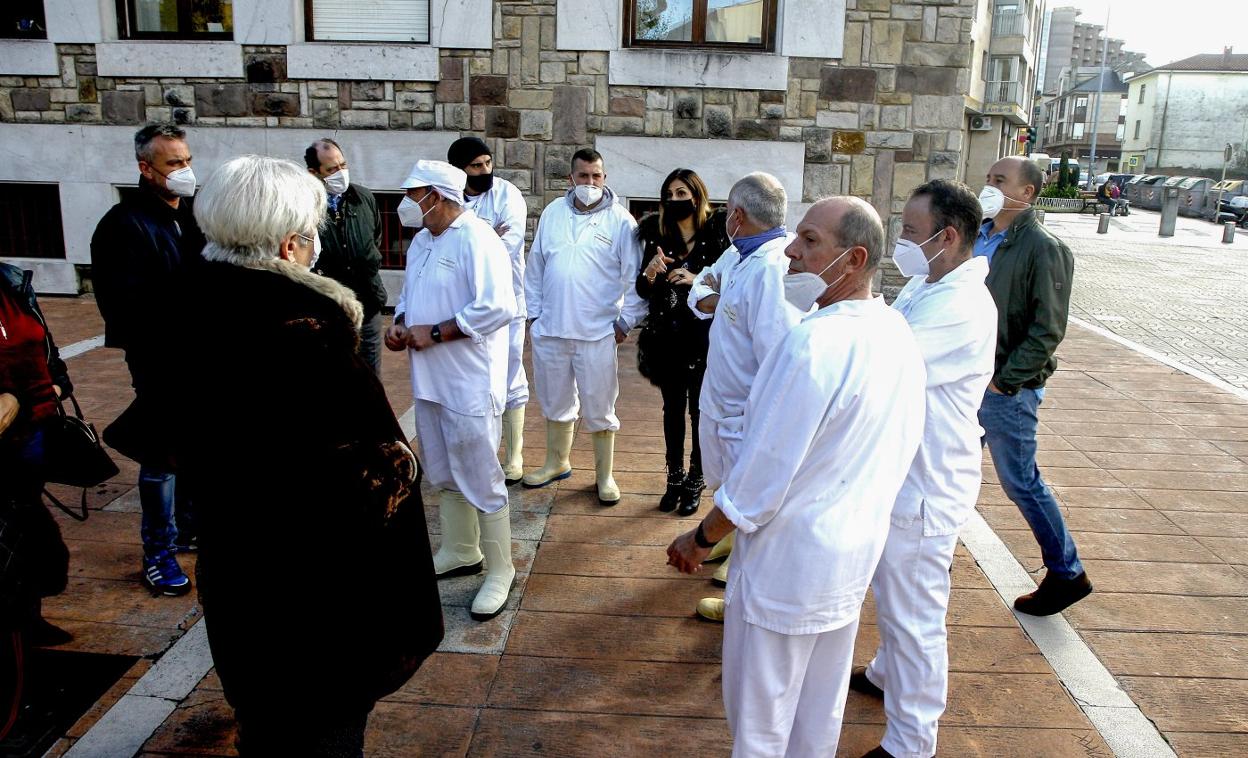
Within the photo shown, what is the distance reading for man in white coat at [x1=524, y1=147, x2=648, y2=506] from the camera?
5242mm

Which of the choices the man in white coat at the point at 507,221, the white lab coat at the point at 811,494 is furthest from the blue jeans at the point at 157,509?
the white lab coat at the point at 811,494

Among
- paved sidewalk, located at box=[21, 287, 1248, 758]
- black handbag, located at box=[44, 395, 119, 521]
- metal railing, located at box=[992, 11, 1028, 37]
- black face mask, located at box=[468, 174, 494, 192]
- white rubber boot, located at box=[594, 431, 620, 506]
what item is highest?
metal railing, located at box=[992, 11, 1028, 37]

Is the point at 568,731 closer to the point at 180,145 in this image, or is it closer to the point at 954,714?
the point at 954,714

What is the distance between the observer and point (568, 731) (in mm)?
3199

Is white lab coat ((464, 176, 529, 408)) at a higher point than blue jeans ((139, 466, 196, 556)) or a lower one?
higher

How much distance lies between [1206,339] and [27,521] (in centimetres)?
1172

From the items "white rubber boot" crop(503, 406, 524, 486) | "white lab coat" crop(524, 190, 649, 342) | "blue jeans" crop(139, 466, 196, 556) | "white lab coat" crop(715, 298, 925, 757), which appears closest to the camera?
"white lab coat" crop(715, 298, 925, 757)

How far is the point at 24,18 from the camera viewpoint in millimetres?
9906

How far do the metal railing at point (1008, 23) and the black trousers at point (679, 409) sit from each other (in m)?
36.6

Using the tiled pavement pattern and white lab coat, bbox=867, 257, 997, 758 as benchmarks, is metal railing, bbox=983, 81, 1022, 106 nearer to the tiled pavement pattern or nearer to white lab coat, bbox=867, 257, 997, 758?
the tiled pavement pattern

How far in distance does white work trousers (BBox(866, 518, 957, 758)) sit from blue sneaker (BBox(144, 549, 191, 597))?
2.95 metres

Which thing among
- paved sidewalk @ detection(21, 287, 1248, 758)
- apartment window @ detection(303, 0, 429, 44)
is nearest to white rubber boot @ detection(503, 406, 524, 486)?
paved sidewalk @ detection(21, 287, 1248, 758)

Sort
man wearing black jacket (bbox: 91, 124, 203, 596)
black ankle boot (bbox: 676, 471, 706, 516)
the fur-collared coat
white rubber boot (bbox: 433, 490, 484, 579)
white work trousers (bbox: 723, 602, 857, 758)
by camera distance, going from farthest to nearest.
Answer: black ankle boot (bbox: 676, 471, 706, 516), white rubber boot (bbox: 433, 490, 484, 579), man wearing black jacket (bbox: 91, 124, 203, 596), white work trousers (bbox: 723, 602, 857, 758), the fur-collared coat

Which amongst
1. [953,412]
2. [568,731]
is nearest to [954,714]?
[953,412]
